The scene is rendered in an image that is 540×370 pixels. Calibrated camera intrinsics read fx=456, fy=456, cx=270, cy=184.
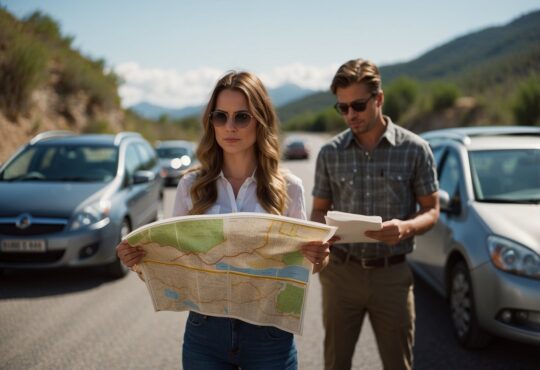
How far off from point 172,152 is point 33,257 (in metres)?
13.1

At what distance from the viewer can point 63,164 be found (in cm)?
638

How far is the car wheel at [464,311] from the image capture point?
11.7 ft

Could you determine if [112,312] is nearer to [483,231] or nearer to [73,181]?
[73,181]

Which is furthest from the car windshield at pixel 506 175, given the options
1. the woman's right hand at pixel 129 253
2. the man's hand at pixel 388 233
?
the woman's right hand at pixel 129 253

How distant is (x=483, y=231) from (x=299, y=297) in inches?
96.0

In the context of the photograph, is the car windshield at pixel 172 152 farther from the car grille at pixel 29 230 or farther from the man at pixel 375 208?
the man at pixel 375 208

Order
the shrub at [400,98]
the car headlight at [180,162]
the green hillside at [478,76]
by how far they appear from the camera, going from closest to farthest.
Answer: the car headlight at [180,162] → the green hillside at [478,76] → the shrub at [400,98]

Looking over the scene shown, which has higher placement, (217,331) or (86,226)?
(217,331)

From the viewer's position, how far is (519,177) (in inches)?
166

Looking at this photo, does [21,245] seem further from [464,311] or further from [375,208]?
[464,311]

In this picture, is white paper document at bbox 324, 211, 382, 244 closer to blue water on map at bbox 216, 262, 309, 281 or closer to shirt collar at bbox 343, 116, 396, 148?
blue water on map at bbox 216, 262, 309, 281

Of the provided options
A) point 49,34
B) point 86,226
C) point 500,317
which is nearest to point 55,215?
point 86,226

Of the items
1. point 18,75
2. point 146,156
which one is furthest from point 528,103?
point 18,75

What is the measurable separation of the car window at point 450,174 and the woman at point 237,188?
2.86 meters
